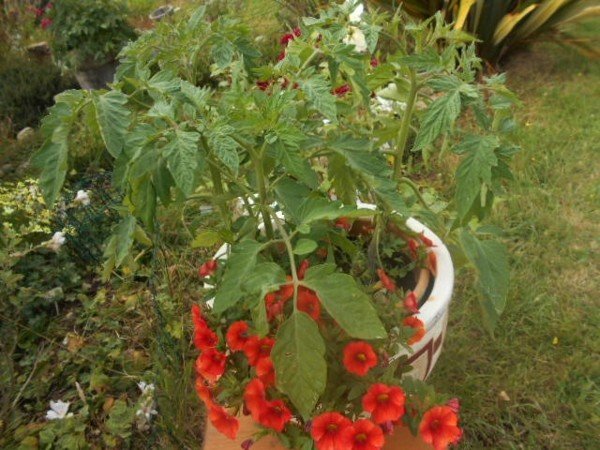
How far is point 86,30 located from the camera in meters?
3.49

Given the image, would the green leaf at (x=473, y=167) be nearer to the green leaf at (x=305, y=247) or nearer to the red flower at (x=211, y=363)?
the green leaf at (x=305, y=247)

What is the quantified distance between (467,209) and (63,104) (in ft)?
2.46

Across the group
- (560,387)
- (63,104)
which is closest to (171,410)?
(63,104)

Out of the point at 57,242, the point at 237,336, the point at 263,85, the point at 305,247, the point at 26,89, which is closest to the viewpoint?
the point at 305,247

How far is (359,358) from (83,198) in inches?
64.4

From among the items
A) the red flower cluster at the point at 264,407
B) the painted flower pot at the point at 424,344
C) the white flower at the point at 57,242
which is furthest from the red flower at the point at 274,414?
the white flower at the point at 57,242

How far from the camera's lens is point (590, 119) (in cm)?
280

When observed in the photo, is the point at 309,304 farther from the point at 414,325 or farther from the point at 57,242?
the point at 57,242

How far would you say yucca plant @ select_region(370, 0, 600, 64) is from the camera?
2.98m

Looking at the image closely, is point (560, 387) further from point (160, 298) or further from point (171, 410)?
point (160, 298)

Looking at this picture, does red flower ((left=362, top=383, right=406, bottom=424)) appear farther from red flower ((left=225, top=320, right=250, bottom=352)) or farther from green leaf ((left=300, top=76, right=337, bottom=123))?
green leaf ((left=300, top=76, right=337, bottom=123))

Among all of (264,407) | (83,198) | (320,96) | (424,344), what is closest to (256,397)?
(264,407)

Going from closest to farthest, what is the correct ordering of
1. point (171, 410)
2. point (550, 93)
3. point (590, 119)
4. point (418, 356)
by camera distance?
1. point (418, 356)
2. point (171, 410)
3. point (590, 119)
4. point (550, 93)

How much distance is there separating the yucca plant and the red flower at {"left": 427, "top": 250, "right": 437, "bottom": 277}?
1844mm
